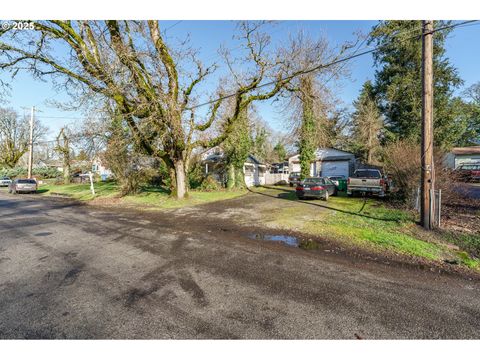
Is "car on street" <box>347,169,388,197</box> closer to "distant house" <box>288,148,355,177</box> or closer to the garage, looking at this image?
"distant house" <box>288,148,355,177</box>

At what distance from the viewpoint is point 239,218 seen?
9.02 m

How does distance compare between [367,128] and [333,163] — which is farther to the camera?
[367,128]

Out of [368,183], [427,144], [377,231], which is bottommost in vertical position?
[377,231]

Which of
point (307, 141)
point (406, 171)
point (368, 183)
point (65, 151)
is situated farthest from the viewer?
point (65, 151)

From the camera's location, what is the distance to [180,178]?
563 inches

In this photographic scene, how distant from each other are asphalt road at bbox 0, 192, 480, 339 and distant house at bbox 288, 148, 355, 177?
77.4ft

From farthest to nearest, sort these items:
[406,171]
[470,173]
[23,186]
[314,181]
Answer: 1. [23,186]
2. [314,181]
3. [470,173]
4. [406,171]

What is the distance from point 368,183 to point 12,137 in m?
59.3

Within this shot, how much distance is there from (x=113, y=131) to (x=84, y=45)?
178 inches

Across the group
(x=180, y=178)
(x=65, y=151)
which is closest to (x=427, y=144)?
(x=180, y=178)

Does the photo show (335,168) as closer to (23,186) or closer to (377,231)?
(377,231)

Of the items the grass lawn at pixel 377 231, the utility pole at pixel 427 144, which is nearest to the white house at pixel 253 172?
the grass lawn at pixel 377 231

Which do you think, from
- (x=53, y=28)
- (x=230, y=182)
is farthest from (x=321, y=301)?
(x=230, y=182)

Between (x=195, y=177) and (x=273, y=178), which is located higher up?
(x=195, y=177)
